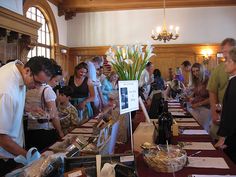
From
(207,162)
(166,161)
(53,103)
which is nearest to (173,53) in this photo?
(53,103)

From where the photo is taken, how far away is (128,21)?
10570mm

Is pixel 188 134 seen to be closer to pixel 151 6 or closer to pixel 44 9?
pixel 44 9

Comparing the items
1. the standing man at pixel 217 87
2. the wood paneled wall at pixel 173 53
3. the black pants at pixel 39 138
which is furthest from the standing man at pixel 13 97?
the wood paneled wall at pixel 173 53

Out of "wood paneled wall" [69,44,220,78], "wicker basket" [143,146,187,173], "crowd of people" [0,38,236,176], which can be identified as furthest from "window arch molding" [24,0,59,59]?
"wicker basket" [143,146,187,173]

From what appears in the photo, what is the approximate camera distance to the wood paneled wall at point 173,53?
34.1ft

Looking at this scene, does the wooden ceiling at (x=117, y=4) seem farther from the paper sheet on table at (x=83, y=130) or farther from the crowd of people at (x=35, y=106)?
the paper sheet on table at (x=83, y=130)

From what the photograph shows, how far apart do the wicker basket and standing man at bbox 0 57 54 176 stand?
734mm

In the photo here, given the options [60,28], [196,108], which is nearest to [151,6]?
[60,28]

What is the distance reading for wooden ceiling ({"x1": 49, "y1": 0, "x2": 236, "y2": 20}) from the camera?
31.4 feet

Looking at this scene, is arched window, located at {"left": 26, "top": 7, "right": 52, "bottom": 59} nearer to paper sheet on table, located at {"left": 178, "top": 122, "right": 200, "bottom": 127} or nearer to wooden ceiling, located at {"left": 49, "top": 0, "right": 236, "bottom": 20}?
wooden ceiling, located at {"left": 49, "top": 0, "right": 236, "bottom": 20}

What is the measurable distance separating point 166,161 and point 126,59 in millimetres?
896

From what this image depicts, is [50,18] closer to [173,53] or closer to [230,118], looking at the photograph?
[173,53]

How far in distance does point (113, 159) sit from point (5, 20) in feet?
15.8

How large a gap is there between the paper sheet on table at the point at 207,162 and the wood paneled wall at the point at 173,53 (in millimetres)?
9349
